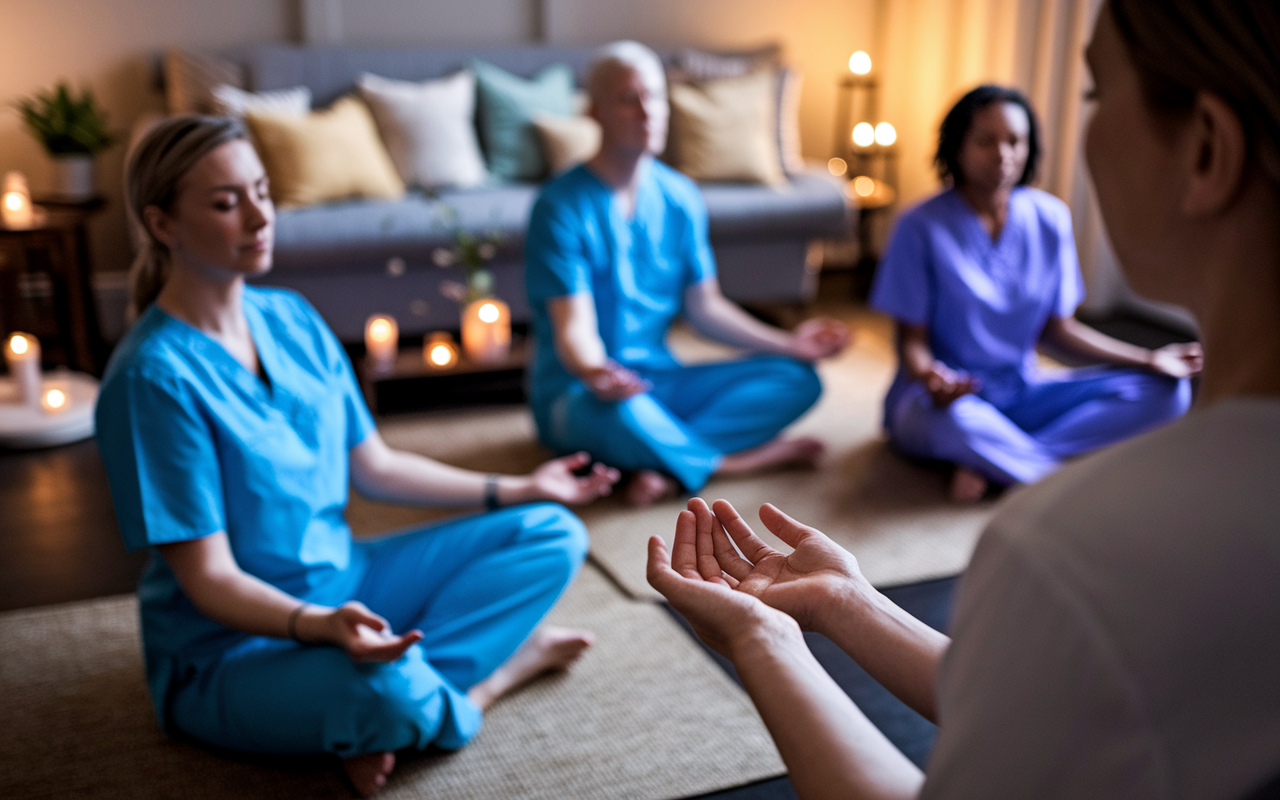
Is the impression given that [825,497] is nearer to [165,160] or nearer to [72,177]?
[165,160]

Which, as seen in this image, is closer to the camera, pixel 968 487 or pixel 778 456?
pixel 968 487

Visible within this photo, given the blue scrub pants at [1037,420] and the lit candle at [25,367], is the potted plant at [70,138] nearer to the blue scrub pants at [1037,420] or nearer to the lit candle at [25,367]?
the lit candle at [25,367]

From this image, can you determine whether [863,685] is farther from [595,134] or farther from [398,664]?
[595,134]

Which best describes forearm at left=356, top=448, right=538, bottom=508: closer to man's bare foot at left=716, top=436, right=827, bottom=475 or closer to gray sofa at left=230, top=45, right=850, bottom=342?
man's bare foot at left=716, top=436, right=827, bottom=475

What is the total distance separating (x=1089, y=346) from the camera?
292cm

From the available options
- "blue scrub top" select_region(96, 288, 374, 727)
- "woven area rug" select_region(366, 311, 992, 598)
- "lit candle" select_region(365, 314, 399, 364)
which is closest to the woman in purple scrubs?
"woven area rug" select_region(366, 311, 992, 598)

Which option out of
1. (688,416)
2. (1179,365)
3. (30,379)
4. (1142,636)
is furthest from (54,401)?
(1142,636)

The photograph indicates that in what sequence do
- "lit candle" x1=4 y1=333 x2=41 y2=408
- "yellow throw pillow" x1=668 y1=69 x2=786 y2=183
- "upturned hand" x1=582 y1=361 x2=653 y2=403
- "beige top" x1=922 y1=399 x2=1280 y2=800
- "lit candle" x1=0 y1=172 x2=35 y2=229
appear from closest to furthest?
"beige top" x1=922 y1=399 x2=1280 y2=800 < "upturned hand" x1=582 y1=361 x2=653 y2=403 < "lit candle" x1=4 y1=333 x2=41 y2=408 < "lit candle" x1=0 y1=172 x2=35 y2=229 < "yellow throw pillow" x1=668 y1=69 x2=786 y2=183

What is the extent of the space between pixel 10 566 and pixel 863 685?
1.75 metres

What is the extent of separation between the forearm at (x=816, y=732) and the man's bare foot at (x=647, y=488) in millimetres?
1804

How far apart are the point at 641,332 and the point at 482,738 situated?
136 centimetres

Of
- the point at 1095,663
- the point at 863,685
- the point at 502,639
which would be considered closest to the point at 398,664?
the point at 502,639

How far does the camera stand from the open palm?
100 cm

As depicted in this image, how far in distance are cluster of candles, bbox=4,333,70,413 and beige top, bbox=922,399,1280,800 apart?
315 centimetres
